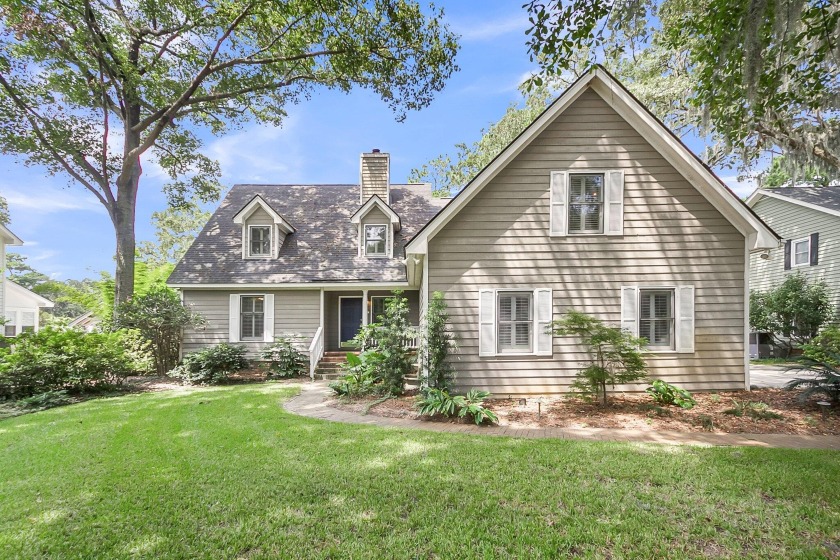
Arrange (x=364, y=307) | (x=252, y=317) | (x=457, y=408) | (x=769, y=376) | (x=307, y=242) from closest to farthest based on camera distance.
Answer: (x=457, y=408) < (x=769, y=376) < (x=364, y=307) < (x=252, y=317) < (x=307, y=242)

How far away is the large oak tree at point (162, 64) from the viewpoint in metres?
11.5

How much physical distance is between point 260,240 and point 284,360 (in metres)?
4.55

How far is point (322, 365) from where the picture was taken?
1196 centimetres

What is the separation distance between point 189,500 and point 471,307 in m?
5.89

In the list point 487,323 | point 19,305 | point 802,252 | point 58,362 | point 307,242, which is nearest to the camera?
point 487,323

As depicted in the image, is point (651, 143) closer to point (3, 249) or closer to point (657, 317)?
point (657, 317)

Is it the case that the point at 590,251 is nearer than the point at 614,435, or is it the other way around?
the point at 614,435

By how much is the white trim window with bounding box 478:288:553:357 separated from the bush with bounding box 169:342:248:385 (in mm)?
7604

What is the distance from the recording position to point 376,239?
13602mm

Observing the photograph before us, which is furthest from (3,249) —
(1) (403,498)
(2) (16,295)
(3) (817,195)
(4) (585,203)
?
(3) (817,195)

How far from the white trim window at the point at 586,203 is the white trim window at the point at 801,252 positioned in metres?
13.9

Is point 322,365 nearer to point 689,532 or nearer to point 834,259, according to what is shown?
point 689,532

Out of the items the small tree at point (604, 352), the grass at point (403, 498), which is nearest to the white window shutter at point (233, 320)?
the grass at point (403, 498)

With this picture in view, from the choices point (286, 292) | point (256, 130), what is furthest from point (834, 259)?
point (256, 130)
